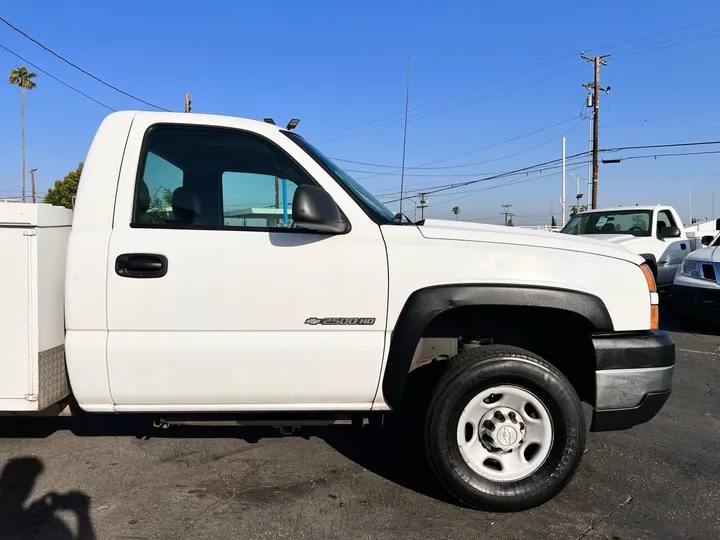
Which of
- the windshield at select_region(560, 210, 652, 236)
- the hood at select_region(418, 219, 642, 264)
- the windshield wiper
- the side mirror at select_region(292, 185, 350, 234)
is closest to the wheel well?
the hood at select_region(418, 219, 642, 264)

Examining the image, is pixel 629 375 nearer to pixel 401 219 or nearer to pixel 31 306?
pixel 401 219

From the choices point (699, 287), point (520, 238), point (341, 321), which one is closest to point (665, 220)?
point (699, 287)

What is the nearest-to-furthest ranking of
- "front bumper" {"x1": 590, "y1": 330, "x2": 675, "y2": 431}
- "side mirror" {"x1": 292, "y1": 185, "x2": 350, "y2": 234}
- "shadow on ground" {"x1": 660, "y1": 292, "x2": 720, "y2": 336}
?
"side mirror" {"x1": 292, "y1": 185, "x2": 350, "y2": 234} < "front bumper" {"x1": 590, "y1": 330, "x2": 675, "y2": 431} < "shadow on ground" {"x1": 660, "y1": 292, "x2": 720, "y2": 336}

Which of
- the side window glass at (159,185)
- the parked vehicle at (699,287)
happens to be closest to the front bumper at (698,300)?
the parked vehicle at (699,287)

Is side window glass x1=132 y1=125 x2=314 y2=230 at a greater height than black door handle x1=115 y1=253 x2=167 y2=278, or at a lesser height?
greater

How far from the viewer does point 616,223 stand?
34.0ft

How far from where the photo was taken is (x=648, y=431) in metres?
4.11

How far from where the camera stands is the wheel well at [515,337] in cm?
298

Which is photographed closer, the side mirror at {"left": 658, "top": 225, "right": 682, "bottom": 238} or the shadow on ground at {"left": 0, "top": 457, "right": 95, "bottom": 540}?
the shadow on ground at {"left": 0, "top": 457, "right": 95, "bottom": 540}

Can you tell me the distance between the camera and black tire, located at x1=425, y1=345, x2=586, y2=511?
281 cm

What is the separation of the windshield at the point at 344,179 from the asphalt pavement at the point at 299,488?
61.8 inches

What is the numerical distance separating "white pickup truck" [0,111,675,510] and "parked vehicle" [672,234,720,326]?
17.2 feet

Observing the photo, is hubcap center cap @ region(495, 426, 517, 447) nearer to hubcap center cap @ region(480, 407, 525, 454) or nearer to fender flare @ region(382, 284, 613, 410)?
hubcap center cap @ region(480, 407, 525, 454)

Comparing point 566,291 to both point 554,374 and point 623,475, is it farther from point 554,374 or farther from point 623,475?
point 623,475
